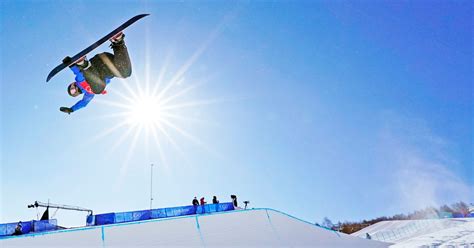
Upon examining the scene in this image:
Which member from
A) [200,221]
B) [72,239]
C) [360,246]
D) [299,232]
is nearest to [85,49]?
[72,239]

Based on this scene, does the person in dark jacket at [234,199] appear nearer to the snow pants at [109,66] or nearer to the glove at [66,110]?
the glove at [66,110]

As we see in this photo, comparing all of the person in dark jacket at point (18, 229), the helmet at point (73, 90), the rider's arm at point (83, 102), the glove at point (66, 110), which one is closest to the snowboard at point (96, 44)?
the helmet at point (73, 90)

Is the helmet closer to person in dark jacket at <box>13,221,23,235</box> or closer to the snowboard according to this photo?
the snowboard

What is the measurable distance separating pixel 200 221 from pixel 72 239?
4.74 metres

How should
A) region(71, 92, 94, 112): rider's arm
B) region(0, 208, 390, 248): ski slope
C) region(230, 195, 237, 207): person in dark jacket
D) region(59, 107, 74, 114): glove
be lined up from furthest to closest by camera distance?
1. region(230, 195, 237, 207): person in dark jacket
2. region(0, 208, 390, 248): ski slope
3. region(59, 107, 74, 114): glove
4. region(71, 92, 94, 112): rider's arm

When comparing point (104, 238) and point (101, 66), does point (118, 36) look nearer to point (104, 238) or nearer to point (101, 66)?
point (101, 66)

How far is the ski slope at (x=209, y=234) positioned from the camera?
11312 millimetres

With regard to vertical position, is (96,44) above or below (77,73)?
above

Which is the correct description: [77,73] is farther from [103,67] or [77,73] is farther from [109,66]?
[109,66]

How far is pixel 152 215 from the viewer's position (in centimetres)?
1411

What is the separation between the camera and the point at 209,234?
13.0 metres

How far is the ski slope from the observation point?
37.1ft

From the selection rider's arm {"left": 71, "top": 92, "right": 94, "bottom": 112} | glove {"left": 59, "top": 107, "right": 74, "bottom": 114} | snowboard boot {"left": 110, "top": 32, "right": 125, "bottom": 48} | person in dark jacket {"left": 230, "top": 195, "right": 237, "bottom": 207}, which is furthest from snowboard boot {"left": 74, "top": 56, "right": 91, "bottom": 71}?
person in dark jacket {"left": 230, "top": 195, "right": 237, "bottom": 207}

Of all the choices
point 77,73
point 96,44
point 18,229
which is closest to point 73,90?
point 77,73
